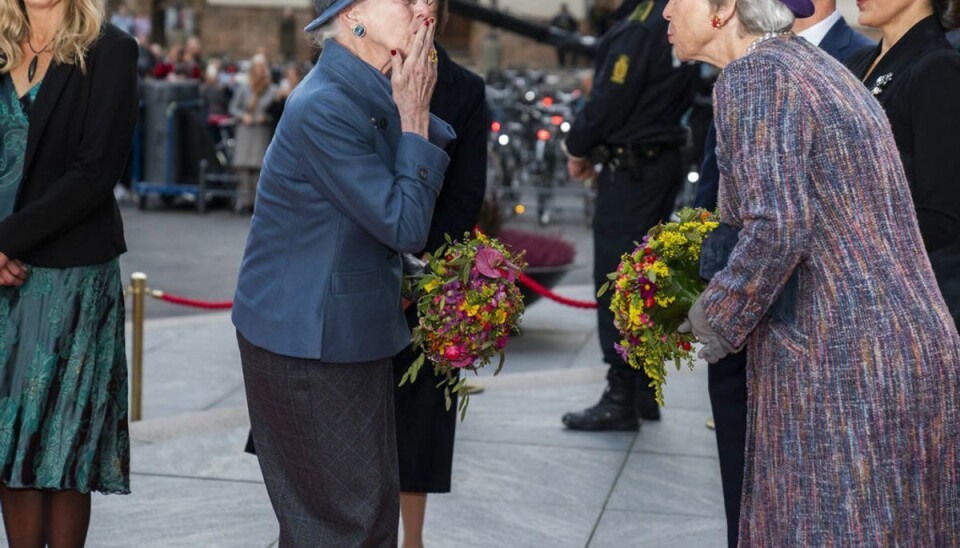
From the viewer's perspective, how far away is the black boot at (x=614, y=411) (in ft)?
22.6

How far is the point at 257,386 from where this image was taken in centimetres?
356

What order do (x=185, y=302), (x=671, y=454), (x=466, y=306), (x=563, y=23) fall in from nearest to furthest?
(x=466, y=306), (x=671, y=454), (x=185, y=302), (x=563, y=23)

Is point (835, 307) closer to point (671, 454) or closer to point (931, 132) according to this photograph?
point (931, 132)

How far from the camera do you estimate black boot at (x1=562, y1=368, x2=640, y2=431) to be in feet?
22.6

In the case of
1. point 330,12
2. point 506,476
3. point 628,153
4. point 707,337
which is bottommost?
point 506,476

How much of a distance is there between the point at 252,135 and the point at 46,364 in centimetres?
1385

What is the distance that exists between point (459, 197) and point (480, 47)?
34782 millimetres

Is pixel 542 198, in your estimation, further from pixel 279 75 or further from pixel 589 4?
pixel 589 4

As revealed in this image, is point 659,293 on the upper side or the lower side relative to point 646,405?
upper

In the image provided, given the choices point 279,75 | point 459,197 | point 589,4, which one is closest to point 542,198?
point 279,75

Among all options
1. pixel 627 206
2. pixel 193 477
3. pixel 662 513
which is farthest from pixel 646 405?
pixel 193 477

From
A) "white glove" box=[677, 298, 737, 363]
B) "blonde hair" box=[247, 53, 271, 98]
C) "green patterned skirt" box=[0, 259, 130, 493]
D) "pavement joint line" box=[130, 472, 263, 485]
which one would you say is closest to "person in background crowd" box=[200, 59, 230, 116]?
"blonde hair" box=[247, 53, 271, 98]

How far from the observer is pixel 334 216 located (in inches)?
135

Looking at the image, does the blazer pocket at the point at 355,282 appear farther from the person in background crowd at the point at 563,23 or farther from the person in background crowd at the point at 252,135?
the person in background crowd at the point at 563,23
